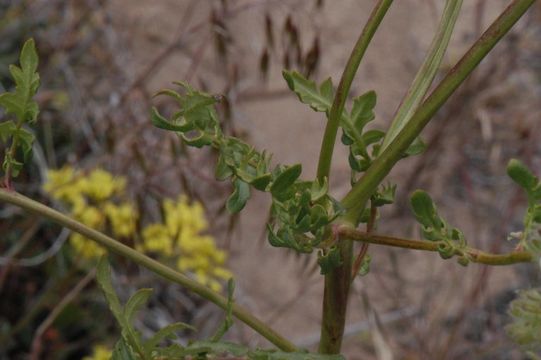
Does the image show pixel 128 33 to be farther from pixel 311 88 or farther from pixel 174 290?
pixel 311 88

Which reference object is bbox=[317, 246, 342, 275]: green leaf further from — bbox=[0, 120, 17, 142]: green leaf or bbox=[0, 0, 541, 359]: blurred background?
bbox=[0, 0, 541, 359]: blurred background

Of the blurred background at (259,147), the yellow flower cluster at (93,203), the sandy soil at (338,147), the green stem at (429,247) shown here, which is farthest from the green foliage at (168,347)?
the sandy soil at (338,147)

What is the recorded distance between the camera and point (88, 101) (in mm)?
3410

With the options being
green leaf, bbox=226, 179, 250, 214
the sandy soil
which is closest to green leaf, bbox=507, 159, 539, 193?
green leaf, bbox=226, 179, 250, 214

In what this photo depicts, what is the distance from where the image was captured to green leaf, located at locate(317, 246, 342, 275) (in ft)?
2.33

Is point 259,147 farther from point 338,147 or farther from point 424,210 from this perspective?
point 424,210

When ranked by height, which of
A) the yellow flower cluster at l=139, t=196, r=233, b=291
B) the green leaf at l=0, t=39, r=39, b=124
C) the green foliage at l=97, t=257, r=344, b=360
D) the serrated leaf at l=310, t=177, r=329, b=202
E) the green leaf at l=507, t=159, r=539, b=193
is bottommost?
the green foliage at l=97, t=257, r=344, b=360

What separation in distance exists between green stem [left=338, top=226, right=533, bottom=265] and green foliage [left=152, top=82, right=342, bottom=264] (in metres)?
0.02

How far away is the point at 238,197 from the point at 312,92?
0.46ft

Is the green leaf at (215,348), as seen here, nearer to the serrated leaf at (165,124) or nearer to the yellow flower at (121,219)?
the serrated leaf at (165,124)

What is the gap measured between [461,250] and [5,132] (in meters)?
0.40

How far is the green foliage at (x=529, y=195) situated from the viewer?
67 cm

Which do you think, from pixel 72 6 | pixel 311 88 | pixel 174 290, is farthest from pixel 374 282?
pixel 311 88

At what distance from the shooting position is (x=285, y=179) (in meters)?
0.69
